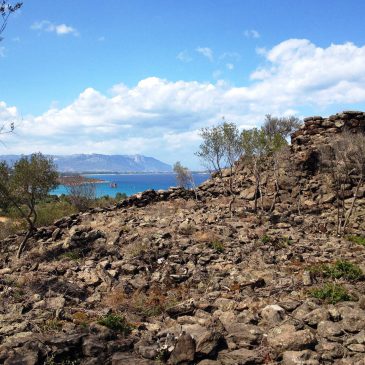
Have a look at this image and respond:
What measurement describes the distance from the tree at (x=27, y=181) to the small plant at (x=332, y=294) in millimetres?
20759

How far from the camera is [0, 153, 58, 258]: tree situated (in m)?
28.4

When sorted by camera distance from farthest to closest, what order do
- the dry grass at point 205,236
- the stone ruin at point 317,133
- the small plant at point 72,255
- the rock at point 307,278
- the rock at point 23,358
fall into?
the stone ruin at point 317,133 < the dry grass at point 205,236 < the small plant at point 72,255 < the rock at point 307,278 < the rock at point 23,358

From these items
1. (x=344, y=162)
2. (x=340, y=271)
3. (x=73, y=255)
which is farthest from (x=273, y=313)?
(x=344, y=162)

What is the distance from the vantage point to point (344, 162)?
113 ft

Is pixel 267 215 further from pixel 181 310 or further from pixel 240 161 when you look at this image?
pixel 181 310

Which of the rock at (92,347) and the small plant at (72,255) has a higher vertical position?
the small plant at (72,255)

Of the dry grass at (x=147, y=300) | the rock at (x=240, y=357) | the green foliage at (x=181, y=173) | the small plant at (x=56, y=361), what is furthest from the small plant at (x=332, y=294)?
the green foliage at (x=181, y=173)

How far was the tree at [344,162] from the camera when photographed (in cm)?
3334

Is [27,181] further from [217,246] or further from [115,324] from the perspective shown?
[115,324]

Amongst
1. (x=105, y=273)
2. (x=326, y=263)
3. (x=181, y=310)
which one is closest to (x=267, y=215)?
(x=326, y=263)

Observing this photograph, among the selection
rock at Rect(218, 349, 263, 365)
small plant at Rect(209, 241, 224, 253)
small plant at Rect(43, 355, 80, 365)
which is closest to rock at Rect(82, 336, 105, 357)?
small plant at Rect(43, 355, 80, 365)

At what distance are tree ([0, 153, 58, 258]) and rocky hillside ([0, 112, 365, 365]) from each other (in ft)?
11.2

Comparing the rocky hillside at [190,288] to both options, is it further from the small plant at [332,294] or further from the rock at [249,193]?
the rock at [249,193]

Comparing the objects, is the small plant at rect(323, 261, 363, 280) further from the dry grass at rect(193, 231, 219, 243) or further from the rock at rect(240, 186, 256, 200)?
the rock at rect(240, 186, 256, 200)
